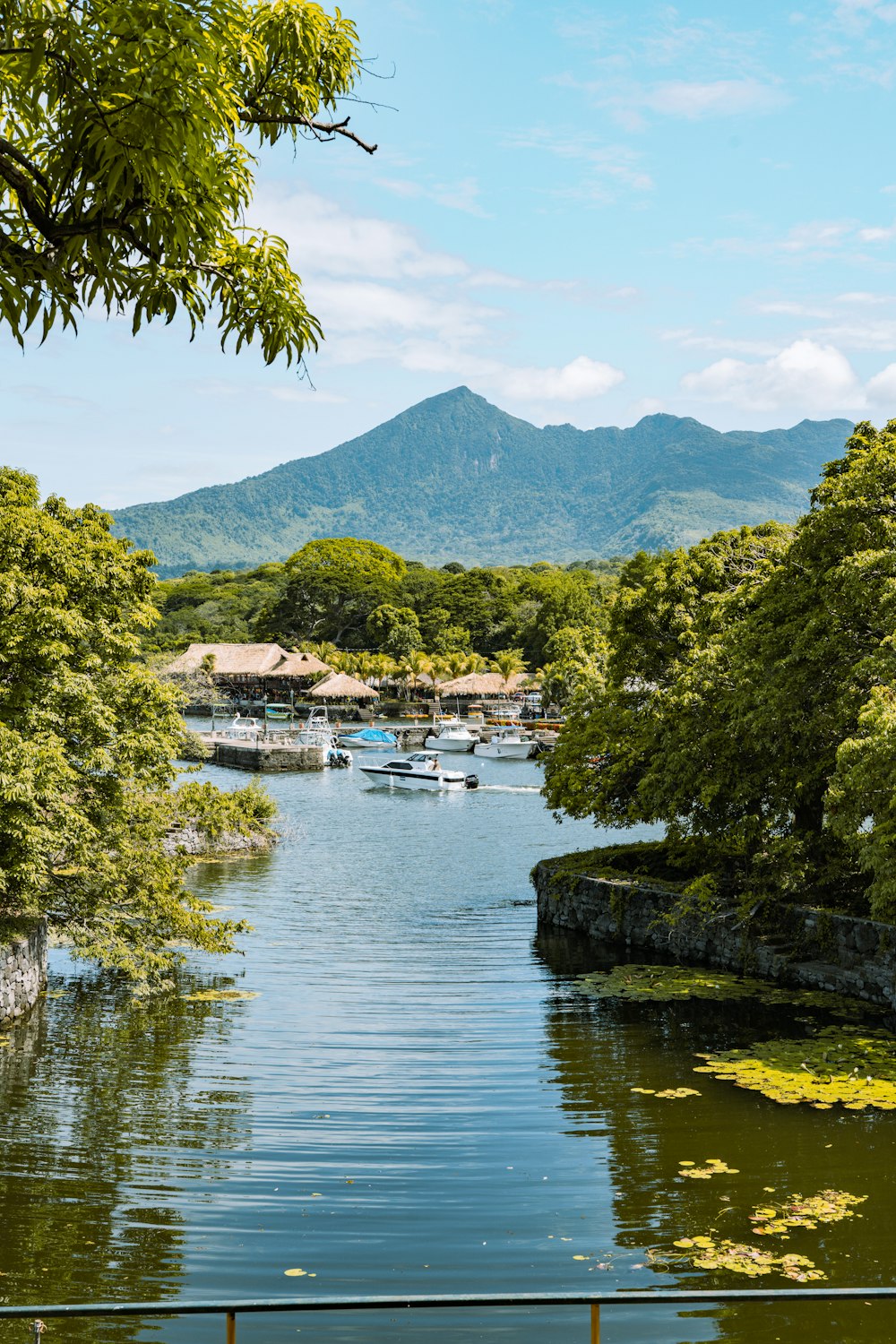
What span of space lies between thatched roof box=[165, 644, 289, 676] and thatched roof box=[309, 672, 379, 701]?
839cm

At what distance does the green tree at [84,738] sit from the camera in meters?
15.0

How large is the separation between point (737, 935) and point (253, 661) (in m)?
83.1

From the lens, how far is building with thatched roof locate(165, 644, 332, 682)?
98438mm

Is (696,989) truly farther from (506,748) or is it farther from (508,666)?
(508,666)

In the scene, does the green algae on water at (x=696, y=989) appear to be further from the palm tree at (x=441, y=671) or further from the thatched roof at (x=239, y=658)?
the palm tree at (x=441, y=671)

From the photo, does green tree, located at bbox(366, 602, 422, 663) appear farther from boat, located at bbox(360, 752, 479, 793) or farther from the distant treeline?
boat, located at bbox(360, 752, 479, 793)

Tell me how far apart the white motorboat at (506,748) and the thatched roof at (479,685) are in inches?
826

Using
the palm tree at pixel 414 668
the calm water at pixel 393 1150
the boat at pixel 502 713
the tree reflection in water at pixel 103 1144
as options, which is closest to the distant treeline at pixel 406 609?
the palm tree at pixel 414 668

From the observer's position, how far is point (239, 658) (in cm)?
10006

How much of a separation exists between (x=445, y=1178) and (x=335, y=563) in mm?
124012

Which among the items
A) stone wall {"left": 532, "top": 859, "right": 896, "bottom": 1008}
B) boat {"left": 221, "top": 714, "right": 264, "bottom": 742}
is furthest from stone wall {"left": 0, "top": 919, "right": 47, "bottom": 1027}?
boat {"left": 221, "top": 714, "right": 264, "bottom": 742}

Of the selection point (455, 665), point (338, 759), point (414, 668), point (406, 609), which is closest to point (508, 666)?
point (455, 665)

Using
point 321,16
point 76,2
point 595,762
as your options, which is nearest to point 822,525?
point 595,762

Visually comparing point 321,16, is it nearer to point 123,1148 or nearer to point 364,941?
point 123,1148
